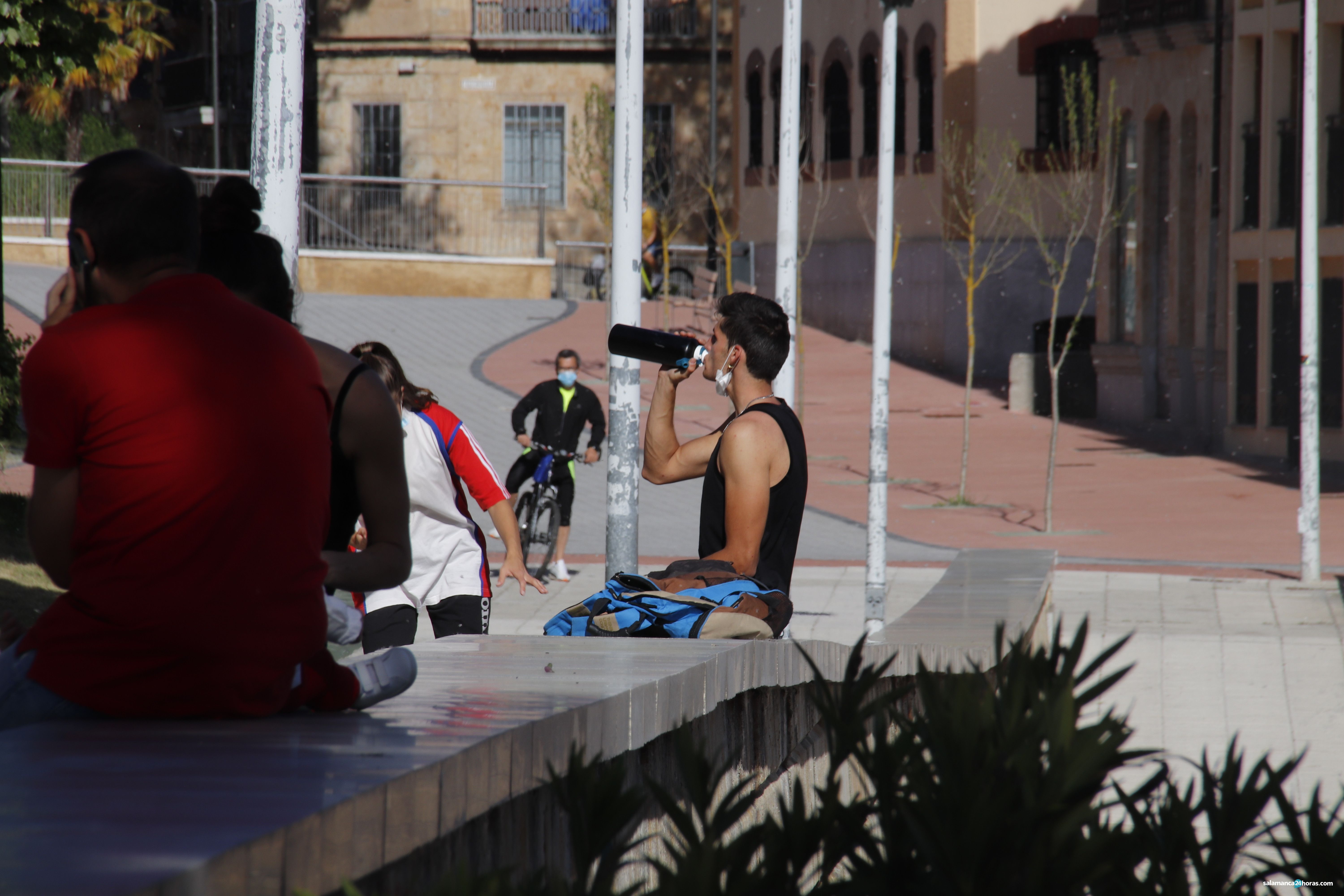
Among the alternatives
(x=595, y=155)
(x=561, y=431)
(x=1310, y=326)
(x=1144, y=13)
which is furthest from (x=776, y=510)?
(x=595, y=155)

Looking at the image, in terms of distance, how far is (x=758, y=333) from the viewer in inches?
198

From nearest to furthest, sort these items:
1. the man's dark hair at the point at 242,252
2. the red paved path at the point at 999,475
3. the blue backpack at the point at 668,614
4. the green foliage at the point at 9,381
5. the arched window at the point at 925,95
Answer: the man's dark hair at the point at 242,252, the blue backpack at the point at 668,614, the green foliage at the point at 9,381, the red paved path at the point at 999,475, the arched window at the point at 925,95

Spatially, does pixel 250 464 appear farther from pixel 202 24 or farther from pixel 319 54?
pixel 202 24

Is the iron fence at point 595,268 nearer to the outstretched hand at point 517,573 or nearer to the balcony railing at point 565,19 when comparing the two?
the balcony railing at point 565,19

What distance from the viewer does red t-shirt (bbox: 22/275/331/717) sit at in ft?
8.55

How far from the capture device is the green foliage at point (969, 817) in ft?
7.11

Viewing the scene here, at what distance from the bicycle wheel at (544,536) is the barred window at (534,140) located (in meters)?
28.2

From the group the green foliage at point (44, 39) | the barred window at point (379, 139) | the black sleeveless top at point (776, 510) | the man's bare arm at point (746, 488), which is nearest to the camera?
the man's bare arm at point (746, 488)

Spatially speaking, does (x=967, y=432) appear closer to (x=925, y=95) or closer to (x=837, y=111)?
(x=925, y=95)

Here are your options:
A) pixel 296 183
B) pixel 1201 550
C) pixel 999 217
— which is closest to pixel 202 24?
pixel 999 217

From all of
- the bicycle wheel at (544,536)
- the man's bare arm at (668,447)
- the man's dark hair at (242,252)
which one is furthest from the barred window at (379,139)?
the man's dark hair at (242,252)

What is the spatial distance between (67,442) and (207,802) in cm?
67

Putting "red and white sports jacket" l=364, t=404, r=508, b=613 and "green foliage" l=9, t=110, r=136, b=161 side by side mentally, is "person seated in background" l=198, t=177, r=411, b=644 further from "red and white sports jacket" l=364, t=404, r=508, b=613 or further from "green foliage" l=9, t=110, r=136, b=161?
"green foliage" l=9, t=110, r=136, b=161

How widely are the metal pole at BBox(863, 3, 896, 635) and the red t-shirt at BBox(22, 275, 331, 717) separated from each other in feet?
30.5
